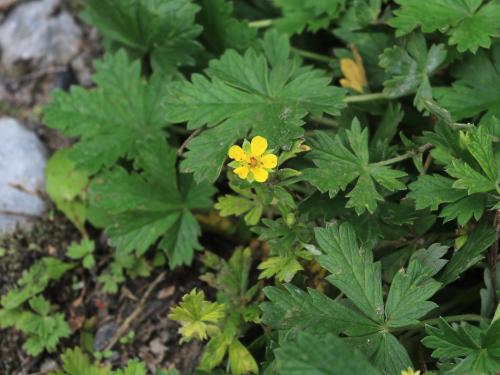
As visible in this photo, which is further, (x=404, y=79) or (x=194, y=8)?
(x=194, y=8)

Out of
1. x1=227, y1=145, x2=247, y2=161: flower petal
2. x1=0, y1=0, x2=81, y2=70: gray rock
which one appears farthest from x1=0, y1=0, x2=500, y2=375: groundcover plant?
x1=0, y1=0, x2=81, y2=70: gray rock

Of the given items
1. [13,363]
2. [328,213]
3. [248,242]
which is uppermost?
[328,213]

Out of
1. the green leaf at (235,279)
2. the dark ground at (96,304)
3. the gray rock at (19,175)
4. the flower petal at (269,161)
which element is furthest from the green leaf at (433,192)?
the gray rock at (19,175)

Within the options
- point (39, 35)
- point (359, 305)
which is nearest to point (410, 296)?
point (359, 305)

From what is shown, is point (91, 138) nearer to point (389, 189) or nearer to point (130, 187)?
point (130, 187)

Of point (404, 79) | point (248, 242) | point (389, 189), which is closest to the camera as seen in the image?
point (389, 189)

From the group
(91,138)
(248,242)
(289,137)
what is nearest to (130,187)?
(91,138)

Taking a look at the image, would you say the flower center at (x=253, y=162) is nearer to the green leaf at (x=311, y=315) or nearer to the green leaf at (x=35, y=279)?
the green leaf at (x=311, y=315)
